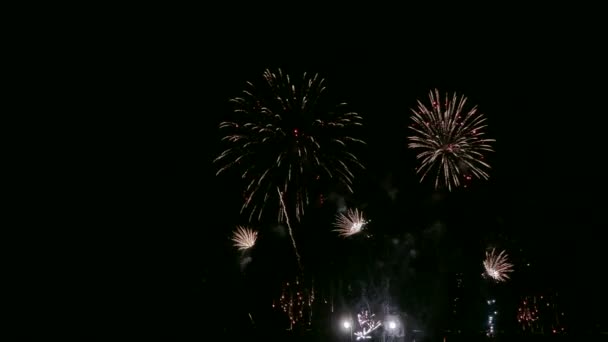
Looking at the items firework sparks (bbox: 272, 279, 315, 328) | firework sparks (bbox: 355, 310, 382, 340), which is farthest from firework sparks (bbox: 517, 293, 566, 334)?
firework sparks (bbox: 355, 310, 382, 340)

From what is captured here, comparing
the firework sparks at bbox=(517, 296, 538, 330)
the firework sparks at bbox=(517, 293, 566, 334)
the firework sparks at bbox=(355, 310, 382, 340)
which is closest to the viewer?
the firework sparks at bbox=(355, 310, 382, 340)

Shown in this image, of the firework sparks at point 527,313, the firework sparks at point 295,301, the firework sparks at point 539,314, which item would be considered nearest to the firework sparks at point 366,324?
the firework sparks at point 295,301

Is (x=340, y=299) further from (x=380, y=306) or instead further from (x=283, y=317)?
(x=283, y=317)

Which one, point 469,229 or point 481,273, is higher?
point 469,229

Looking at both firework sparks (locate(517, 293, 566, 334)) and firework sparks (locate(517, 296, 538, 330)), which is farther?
firework sparks (locate(517, 296, 538, 330))

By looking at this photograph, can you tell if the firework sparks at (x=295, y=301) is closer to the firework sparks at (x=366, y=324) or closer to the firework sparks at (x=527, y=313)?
the firework sparks at (x=366, y=324)

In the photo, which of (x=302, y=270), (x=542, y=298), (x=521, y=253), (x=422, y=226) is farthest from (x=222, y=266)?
(x=542, y=298)

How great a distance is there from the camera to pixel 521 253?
175 ft

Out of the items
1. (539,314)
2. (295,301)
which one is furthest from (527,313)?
(295,301)

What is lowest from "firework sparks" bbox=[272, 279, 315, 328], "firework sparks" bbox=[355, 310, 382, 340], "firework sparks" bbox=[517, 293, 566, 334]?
"firework sparks" bbox=[355, 310, 382, 340]

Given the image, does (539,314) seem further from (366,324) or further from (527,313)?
(366,324)

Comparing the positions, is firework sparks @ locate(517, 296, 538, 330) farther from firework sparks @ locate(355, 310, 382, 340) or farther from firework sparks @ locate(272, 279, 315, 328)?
firework sparks @ locate(355, 310, 382, 340)

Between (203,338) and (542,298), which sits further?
(542,298)

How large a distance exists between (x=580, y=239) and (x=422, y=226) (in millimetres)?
12945
